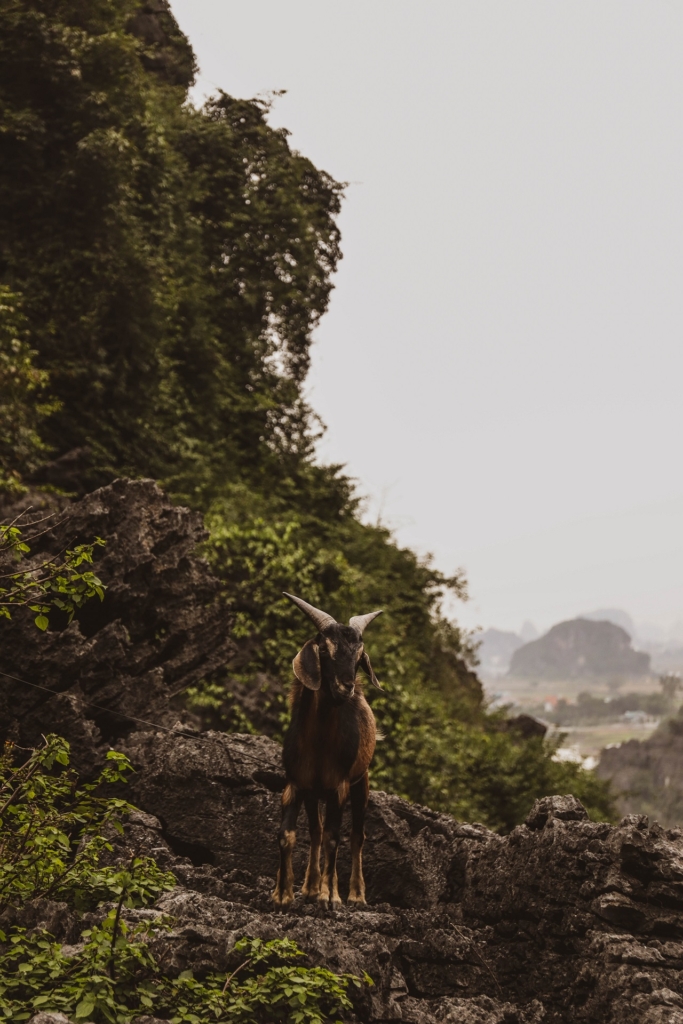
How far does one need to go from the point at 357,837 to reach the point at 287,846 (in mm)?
939

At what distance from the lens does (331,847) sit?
703 centimetres

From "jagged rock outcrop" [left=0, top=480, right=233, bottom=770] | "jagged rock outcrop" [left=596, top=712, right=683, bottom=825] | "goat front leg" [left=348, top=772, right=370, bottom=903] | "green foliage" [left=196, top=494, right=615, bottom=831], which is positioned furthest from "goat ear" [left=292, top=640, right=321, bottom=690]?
"jagged rock outcrop" [left=596, top=712, right=683, bottom=825]

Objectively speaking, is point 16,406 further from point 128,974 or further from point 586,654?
point 586,654

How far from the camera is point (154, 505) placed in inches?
404

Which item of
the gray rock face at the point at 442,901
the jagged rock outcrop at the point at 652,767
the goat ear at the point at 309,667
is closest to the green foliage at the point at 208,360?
the gray rock face at the point at 442,901

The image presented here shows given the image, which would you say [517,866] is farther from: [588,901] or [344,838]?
[344,838]

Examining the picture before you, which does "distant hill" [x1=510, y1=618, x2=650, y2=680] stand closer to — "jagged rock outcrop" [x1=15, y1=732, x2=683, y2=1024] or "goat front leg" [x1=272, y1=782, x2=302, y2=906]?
"jagged rock outcrop" [x1=15, y1=732, x2=683, y2=1024]

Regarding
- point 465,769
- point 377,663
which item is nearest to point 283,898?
point 377,663

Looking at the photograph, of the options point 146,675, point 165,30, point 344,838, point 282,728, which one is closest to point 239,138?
point 165,30

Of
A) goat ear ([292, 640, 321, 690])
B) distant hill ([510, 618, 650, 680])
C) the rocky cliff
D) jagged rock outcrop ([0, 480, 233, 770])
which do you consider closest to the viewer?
the rocky cliff

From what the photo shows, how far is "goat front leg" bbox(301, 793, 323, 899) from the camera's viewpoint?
22.8 feet

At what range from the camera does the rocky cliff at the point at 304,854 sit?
229 inches

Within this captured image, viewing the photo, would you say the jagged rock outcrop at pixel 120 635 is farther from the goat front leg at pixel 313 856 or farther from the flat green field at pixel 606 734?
the flat green field at pixel 606 734

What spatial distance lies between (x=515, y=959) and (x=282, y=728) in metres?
8.34
